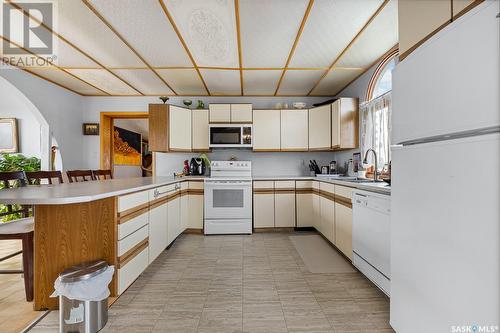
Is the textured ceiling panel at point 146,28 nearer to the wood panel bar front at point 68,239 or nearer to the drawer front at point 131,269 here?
the wood panel bar front at point 68,239

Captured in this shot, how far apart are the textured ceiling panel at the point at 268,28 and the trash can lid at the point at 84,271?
232cm

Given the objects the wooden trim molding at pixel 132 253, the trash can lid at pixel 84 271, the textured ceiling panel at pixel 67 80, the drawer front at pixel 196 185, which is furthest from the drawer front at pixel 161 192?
the textured ceiling panel at pixel 67 80

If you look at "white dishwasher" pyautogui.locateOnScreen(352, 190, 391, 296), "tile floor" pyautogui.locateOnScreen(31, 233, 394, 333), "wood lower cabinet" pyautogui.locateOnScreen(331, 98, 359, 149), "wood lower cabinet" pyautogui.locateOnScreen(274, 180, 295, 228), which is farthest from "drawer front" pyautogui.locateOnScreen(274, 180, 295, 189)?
"white dishwasher" pyautogui.locateOnScreen(352, 190, 391, 296)

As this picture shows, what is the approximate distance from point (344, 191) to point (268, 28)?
6.28 ft

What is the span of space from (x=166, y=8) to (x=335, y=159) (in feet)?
11.8

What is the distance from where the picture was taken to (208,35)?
2.43 meters

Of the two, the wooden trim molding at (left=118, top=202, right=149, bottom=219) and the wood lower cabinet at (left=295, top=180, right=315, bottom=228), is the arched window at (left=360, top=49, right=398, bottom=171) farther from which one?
the wooden trim molding at (left=118, top=202, right=149, bottom=219)

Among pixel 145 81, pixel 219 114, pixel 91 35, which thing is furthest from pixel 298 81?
pixel 91 35

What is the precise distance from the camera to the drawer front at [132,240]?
5.88 ft

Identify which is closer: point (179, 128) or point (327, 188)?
point (327, 188)

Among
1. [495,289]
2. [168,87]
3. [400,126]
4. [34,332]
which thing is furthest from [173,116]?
[495,289]

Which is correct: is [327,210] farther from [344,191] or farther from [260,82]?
[260,82]

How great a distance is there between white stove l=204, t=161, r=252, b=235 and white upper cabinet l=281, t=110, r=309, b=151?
1147mm

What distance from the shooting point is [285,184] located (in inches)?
151
